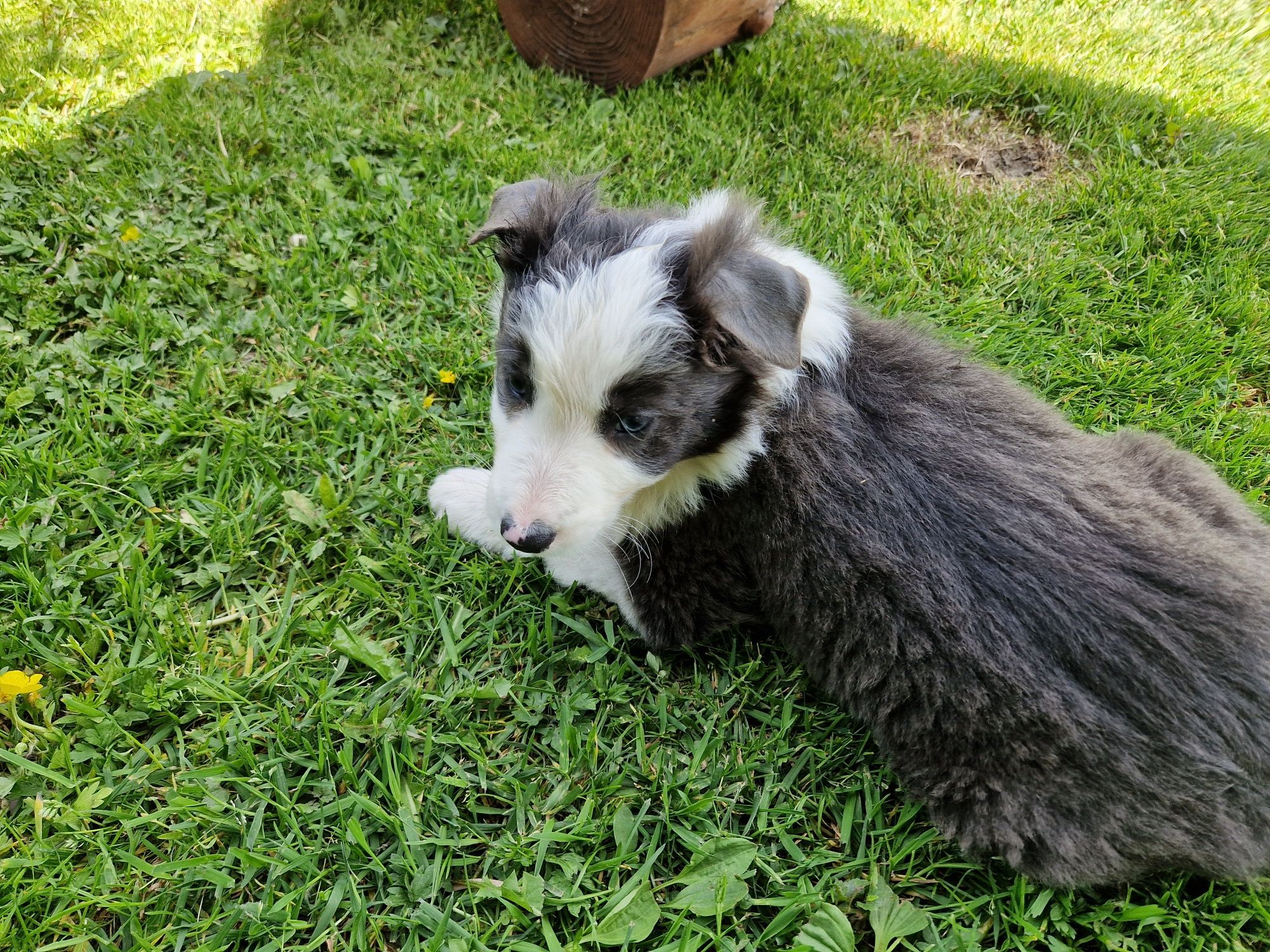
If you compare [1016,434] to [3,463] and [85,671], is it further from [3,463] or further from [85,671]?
[3,463]

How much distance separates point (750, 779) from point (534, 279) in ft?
5.72

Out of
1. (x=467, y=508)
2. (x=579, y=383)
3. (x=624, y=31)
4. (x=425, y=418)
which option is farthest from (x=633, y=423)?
(x=624, y=31)

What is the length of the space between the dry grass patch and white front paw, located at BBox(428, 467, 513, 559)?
3.32 metres

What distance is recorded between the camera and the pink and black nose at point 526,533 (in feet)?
7.46

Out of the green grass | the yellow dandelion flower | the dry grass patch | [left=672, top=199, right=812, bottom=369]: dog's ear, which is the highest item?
the dry grass patch

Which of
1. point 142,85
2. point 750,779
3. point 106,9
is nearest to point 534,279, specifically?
point 750,779

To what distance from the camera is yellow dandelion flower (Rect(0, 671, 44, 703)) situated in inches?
95.3

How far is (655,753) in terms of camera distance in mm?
2576

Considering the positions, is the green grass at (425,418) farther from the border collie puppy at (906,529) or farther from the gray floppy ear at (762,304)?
the gray floppy ear at (762,304)

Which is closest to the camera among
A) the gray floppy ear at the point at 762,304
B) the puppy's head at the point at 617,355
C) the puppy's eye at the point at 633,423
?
the gray floppy ear at the point at 762,304

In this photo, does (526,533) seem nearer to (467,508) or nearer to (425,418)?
(467,508)

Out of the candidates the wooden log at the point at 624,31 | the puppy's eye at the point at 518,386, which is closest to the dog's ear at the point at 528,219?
the puppy's eye at the point at 518,386

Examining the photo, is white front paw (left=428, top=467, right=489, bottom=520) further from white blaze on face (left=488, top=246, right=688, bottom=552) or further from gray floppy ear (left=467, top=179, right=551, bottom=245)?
gray floppy ear (left=467, top=179, right=551, bottom=245)

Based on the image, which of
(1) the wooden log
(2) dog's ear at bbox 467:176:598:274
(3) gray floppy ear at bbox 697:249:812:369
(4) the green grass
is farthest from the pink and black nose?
(1) the wooden log
